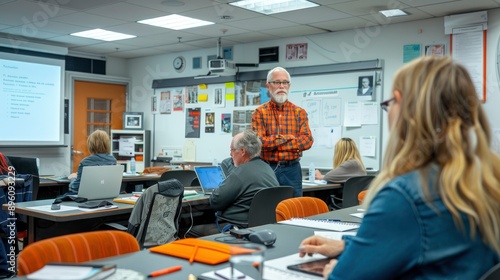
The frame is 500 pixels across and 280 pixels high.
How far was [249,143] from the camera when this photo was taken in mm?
3721

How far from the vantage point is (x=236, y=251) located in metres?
1.29

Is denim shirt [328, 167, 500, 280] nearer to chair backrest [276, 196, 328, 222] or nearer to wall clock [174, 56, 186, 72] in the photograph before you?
chair backrest [276, 196, 328, 222]

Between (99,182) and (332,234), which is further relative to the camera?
(99,182)

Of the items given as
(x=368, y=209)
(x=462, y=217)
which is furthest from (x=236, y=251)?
(x=462, y=217)

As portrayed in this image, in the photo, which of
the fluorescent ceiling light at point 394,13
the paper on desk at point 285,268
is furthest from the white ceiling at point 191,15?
the paper on desk at point 285,268

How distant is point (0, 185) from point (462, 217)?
3434 millimetres

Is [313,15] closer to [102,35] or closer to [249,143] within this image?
[249,143]

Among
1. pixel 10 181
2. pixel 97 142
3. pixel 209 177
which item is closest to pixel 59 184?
pixel 97 142

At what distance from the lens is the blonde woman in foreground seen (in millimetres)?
1095

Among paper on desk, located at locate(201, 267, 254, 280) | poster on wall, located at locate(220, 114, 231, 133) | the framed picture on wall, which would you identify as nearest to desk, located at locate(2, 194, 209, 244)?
paper on desk, located at locate(201, 267, 254, 280)

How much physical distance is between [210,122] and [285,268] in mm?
6784

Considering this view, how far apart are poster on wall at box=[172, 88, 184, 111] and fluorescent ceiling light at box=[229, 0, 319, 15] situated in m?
3.14

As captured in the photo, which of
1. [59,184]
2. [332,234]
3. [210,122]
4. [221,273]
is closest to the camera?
[221,273]

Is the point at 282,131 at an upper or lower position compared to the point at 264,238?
upper
